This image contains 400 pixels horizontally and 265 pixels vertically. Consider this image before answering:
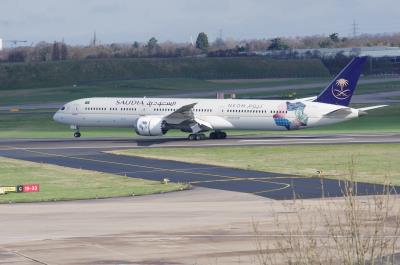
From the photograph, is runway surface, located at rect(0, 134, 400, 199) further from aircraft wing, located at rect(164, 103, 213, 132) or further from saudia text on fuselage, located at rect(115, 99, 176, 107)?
saudia text on fuselage, located at rect(115, 99, 176, 107)

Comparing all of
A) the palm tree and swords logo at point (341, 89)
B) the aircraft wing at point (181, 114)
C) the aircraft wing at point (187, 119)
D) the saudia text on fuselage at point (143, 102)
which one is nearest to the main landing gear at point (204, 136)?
the aircraft wing at point (187, 119)

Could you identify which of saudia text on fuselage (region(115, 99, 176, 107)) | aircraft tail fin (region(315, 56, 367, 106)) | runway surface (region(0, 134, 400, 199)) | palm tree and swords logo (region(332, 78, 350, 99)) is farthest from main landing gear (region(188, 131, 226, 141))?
palm tree and swords logo (region(332, 78, 350, 99))

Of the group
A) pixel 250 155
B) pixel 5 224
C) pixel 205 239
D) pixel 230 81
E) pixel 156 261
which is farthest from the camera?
pixel 230 81

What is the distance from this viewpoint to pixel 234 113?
259ft

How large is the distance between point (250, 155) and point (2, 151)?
18.9 metres

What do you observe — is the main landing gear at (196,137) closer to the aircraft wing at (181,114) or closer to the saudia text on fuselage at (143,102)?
the aircraft wing at (181,114)

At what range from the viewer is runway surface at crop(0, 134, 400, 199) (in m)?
48.4

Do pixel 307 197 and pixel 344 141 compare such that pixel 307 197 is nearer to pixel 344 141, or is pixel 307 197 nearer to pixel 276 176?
pixel 276 176

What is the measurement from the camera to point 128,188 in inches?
1923

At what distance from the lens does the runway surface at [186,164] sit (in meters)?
48.4

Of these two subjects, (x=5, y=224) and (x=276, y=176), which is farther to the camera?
(x=276, y=176)

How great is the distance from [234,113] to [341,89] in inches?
334

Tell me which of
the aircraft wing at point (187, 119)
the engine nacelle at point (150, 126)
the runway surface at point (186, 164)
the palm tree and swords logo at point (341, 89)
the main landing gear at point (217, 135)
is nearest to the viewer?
the runway surface at point (186, 164)

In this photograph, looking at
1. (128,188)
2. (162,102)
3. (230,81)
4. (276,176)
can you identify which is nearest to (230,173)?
(276,176)
